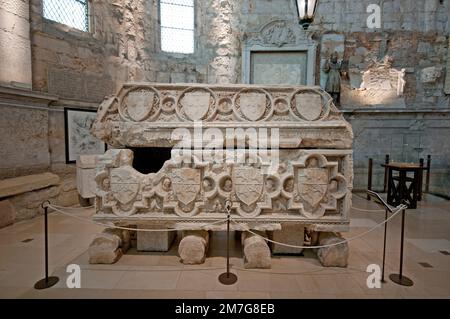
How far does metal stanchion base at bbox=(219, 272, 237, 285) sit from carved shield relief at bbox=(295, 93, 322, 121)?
66.7 inches

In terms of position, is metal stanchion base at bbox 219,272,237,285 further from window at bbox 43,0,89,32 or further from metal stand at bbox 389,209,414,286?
window at bbox 43,0,89,32

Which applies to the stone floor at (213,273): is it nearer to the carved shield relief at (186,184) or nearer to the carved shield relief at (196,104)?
the carved shield relief at (186,184)

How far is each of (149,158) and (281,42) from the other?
5.02 m

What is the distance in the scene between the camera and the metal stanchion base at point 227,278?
7.16ft

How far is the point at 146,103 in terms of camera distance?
2596mm

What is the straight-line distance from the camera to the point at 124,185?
249 centimetres

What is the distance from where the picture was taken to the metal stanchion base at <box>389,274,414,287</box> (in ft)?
7.25

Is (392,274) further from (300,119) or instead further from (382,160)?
(382,160)

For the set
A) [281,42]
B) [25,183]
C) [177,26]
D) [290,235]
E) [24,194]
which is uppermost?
[177,26]

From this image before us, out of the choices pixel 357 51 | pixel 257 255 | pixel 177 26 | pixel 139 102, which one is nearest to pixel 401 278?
pixel 257 255

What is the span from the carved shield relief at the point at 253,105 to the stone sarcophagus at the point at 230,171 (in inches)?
0.9

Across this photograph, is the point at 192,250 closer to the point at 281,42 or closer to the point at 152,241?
the point at 152,241

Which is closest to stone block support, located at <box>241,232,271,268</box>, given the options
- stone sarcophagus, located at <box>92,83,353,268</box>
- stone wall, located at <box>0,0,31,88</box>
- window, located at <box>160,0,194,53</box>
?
stone sarcophagus, located at <box>92,83,353,268</box>

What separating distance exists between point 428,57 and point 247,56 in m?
4.65
